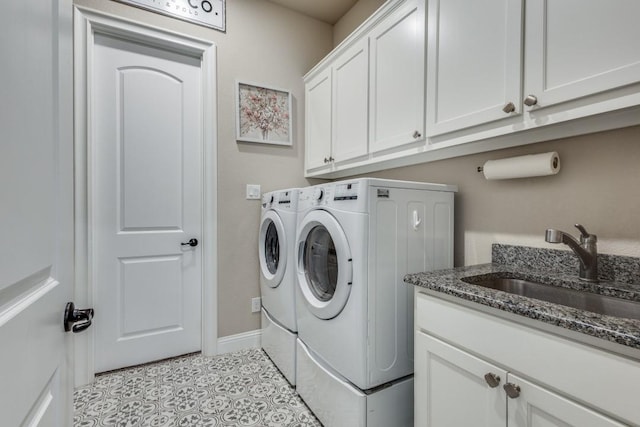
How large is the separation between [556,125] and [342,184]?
82cm

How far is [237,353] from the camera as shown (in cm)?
233

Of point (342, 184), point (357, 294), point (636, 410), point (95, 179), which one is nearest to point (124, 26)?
point (95, 179)

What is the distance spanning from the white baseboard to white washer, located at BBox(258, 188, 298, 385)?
0.10 metres

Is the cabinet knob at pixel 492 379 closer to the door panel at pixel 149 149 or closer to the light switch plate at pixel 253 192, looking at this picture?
the light switch plate at pixel 253 192

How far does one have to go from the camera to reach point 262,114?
247 cm

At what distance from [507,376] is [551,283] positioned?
0.50 meters

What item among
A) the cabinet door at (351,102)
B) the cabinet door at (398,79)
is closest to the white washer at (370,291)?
the cabinet door at (398,79)

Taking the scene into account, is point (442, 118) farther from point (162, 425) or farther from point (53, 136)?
point (162, 425)

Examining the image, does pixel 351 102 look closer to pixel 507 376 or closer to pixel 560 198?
pixel 560 198

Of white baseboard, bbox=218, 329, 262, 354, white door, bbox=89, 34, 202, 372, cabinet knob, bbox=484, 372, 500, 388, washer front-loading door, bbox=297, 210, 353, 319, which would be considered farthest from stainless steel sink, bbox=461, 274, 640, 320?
white door, bbox=89, 34, 202, 372

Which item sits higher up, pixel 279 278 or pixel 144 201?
pixel 144 201

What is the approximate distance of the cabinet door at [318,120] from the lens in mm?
2264

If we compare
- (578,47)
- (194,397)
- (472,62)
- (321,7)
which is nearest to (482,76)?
(472,62)

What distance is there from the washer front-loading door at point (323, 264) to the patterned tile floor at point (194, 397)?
657 millimetres
